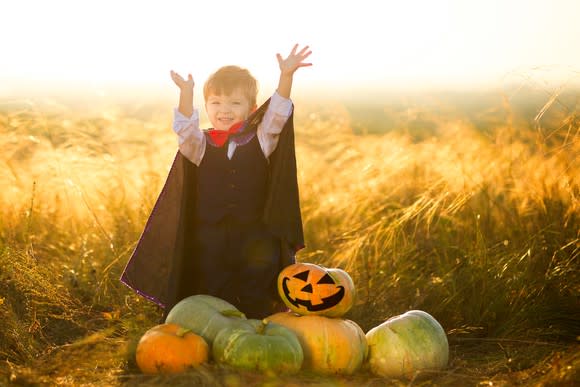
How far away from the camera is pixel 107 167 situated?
623 centimetres

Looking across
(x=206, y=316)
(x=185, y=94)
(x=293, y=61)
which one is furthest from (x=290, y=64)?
(x=206, y=316)

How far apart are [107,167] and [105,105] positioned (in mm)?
1230

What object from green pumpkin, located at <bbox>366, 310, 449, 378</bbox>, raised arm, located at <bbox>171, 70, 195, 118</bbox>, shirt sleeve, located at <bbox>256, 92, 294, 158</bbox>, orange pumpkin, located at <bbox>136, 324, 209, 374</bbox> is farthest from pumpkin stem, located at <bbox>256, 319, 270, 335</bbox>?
raised arm, located at <bbox>171, 70, 195, 118</bbox>

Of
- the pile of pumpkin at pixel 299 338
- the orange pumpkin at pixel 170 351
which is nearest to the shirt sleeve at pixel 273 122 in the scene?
the pile of pumpkin at pixel 299 338

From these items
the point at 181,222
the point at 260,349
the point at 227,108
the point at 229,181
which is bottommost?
the point at 260,349

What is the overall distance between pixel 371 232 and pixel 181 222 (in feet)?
4.42

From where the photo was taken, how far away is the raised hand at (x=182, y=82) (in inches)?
170

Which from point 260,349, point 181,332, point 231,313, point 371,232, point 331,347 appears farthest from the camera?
point 371,232

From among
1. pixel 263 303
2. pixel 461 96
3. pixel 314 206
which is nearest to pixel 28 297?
pixel 263 303

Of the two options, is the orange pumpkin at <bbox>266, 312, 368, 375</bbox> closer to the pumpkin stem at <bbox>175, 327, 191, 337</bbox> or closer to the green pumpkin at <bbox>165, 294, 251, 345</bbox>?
the green pumpkin at <bbox>165, 294, 251, 345</bbox>

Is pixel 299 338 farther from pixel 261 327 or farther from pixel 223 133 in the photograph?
pixel 223 133

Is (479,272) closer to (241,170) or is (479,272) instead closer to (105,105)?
(241,170)

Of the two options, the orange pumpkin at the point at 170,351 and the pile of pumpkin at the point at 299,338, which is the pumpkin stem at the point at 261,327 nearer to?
the pile of pumpkin at the point at 299,338

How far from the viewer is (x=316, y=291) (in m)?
3.96
